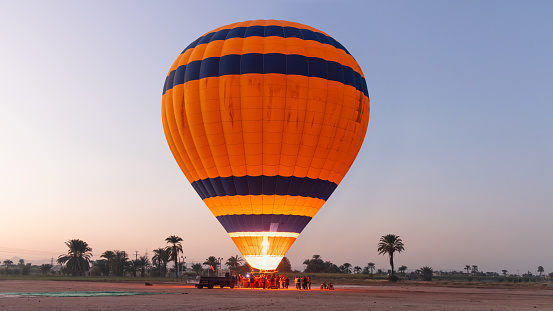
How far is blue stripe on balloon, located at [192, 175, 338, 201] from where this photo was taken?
33.6m

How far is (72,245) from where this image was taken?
11062 cm

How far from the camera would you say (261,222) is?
112 feet

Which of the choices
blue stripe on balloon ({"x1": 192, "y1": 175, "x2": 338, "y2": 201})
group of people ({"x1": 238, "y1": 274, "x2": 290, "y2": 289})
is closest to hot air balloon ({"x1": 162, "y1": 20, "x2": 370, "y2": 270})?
blue stripe on balloon ({"x1": 192, "y1": 175, "x2": 338, "y2": 201})

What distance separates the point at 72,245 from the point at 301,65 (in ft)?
303

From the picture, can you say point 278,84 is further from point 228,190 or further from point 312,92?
point 228,190

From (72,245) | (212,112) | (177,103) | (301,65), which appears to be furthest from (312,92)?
(72,245)

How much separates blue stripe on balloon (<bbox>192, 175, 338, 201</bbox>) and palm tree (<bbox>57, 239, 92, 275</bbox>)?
281ft

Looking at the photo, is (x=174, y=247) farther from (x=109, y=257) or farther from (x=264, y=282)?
(x=264, y=282)

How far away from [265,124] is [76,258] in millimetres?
91880

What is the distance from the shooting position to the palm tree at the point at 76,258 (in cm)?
11025

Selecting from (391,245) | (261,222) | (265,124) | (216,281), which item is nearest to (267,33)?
(265,124)

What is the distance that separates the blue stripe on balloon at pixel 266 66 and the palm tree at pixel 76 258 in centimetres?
8699

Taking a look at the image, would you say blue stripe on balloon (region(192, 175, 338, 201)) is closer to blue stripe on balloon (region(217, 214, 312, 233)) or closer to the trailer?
blue stripe on balloon (region(217, 214, 312, 233))

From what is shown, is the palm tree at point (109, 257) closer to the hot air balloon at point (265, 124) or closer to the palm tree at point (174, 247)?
the palm tree at point (174, 247)
